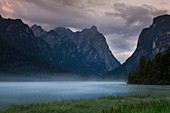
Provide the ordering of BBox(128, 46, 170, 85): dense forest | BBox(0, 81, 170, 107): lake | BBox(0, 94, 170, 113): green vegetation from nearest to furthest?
1. BBox(0, 94, 170, 113): green vegetation
2. BBox(0, 81, 170, 107): lake
3. BBox(128, 46, 170, 85): dense forest

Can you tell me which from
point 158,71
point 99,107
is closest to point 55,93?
point 99,107

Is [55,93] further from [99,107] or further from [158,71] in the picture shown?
[158,71]

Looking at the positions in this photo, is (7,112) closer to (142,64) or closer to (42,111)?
(42,111)

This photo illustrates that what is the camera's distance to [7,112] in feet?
58.5

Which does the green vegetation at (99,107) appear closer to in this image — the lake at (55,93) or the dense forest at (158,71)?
the lake at (55,93)

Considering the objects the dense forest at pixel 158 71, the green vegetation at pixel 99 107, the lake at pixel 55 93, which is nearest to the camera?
the green vegetation at pixel 99 107

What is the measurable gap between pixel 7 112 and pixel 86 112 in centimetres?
807

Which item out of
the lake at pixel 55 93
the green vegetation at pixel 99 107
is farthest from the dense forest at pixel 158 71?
the green vegetation at pixel 99 107

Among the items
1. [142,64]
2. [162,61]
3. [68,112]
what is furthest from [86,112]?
[142,64]

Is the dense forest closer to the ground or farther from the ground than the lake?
farther from the ground

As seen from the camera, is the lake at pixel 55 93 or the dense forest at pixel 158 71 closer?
the lake at pixel 55 93

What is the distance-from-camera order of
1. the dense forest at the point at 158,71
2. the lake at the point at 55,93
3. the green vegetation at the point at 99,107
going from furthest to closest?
the dense forest at the point at 158,71
the lake at the point at 55,93
the green vegetation at the point at 99,107

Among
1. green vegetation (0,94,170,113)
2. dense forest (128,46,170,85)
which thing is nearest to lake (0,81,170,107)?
green vegetation (0,94,170,113)

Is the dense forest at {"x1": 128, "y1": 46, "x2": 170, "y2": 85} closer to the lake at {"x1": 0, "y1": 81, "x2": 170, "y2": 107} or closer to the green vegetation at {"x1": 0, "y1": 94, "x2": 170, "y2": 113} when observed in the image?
the lake at {"x1": 0, "y1": 81, "x2": 170, "y2": 107}
